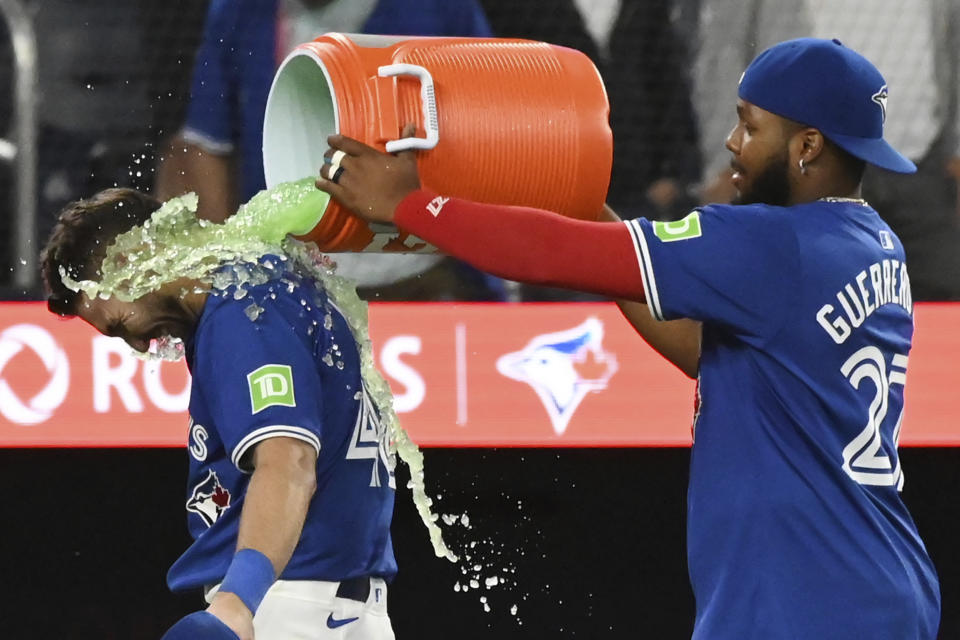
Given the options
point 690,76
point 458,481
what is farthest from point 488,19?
point 458,481

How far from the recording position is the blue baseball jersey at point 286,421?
74.8 inches

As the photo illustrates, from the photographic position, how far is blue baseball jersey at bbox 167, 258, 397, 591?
6.23 feet

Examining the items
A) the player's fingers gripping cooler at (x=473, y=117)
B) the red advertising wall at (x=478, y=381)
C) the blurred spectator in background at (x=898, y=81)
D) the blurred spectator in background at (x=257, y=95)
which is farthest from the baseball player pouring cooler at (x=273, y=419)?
the blurred spectator in background at (x=898, y=81)

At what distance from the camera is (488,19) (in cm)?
370

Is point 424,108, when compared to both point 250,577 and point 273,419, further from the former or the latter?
point 250,577

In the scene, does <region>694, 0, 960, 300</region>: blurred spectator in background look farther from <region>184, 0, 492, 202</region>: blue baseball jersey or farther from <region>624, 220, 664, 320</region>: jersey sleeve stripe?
<region>624, 220, 664, 320</region>: jersey sleeve stripe

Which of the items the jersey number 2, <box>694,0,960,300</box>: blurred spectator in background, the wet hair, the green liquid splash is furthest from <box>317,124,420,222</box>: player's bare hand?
<box>694,0,960,300</box>: blurred spectator in background

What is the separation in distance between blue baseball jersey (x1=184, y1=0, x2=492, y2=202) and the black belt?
170cm

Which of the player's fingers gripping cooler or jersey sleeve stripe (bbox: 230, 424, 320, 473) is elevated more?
the player's fingers gripping cooler

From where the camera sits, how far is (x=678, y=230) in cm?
175

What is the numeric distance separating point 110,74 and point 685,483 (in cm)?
183

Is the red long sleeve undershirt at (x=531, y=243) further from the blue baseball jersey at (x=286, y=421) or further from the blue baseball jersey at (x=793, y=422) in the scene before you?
the blue baseball jersey at (x=286, y=421)

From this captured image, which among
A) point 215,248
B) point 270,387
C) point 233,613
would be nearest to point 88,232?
point 215,248

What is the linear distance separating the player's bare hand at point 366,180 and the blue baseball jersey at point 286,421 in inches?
9.4
